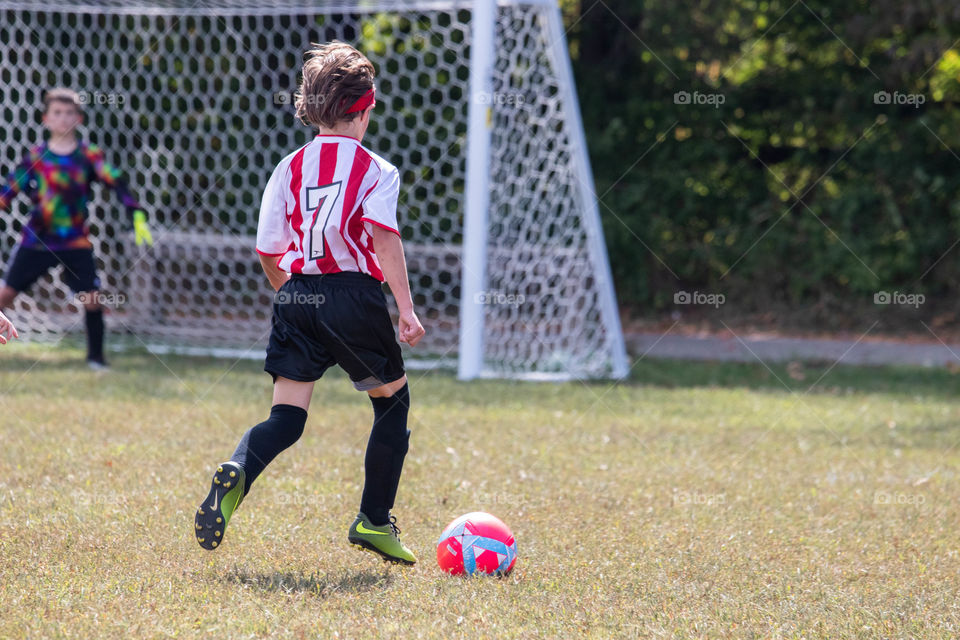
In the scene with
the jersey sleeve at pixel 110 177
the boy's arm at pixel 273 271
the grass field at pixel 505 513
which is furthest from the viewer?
the jersey sleeve at pixel 110 177

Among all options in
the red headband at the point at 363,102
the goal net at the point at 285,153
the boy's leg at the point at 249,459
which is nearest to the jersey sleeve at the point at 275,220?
the red headband at the point at 363,102

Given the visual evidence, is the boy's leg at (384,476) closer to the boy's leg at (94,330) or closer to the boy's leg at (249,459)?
the boy's leg at (249,459)

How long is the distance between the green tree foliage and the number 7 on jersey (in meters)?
9.02

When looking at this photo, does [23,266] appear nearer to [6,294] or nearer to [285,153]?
[6,294]

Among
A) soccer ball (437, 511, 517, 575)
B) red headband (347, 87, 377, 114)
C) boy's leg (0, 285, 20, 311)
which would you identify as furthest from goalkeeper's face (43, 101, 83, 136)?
soccer ball (437, 511, 517, 575)

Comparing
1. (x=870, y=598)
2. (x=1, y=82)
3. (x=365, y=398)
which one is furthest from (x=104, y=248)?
(x=870, y=598)

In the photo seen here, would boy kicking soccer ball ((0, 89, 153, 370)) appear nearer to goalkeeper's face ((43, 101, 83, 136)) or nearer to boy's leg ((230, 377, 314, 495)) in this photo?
goalkeeper's face ((43, 101, 83, 136))

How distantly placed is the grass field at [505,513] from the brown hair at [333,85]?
4.83ft

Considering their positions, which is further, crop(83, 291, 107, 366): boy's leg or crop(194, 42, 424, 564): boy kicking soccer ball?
crop(83, 291, 107, 366): boy's leg

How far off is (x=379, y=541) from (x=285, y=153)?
26.6ft

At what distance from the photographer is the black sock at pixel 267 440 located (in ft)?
10.6

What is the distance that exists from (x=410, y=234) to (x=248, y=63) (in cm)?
251

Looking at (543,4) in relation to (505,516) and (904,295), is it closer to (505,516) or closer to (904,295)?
(505,516)

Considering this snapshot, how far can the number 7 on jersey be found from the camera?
3.28 metres
